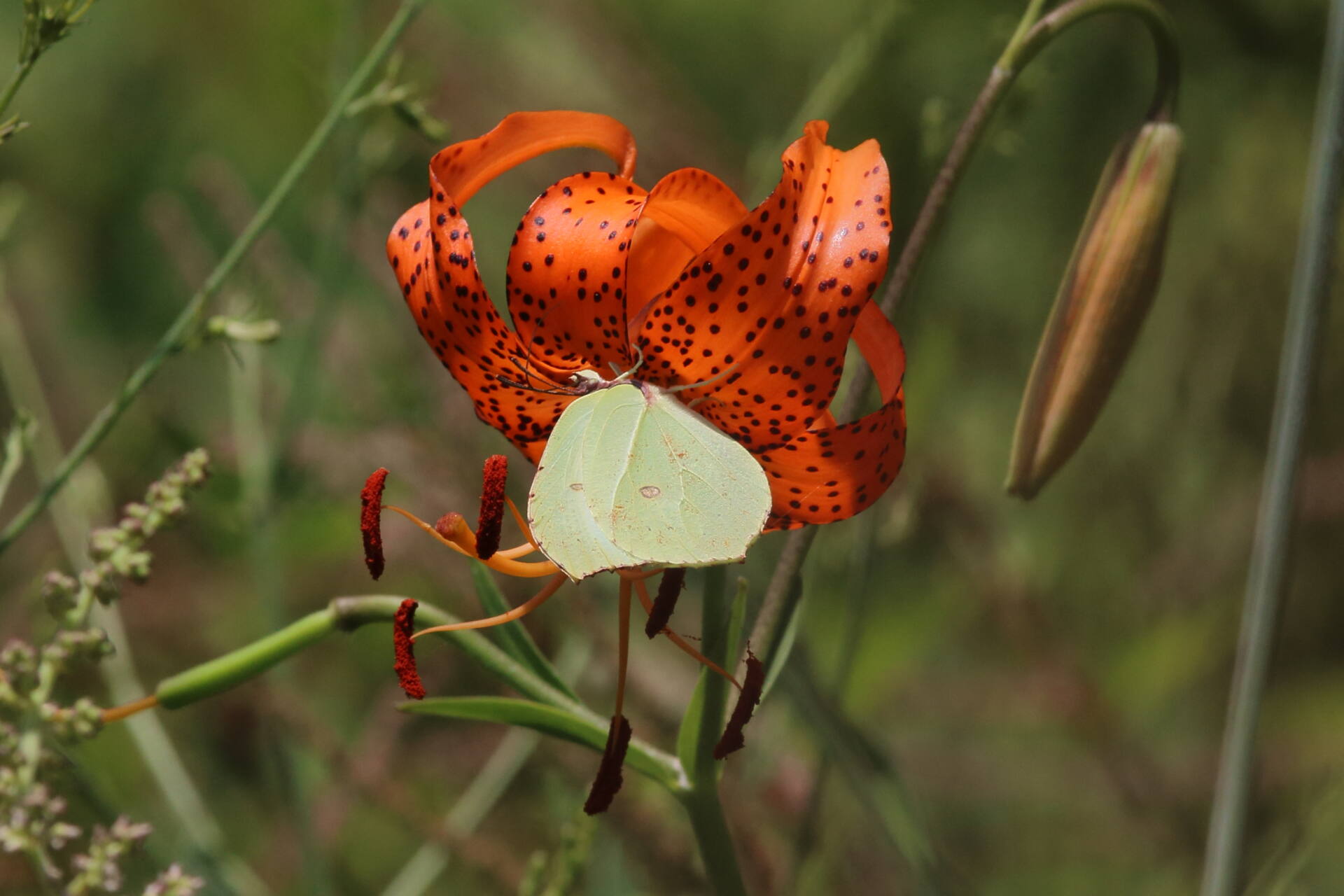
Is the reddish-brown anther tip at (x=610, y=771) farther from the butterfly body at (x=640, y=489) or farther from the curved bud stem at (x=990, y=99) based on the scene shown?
the curved bud stem at (x=990, y=99)

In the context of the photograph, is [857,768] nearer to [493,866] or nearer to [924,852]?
[924,852]

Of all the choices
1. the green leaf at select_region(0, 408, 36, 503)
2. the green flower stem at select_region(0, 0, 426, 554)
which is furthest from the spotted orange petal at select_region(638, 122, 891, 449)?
the green leaf at select_region(0, 408, 36, 503)

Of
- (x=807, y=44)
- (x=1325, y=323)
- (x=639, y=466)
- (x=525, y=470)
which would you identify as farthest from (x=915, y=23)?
(x=639, y=466)

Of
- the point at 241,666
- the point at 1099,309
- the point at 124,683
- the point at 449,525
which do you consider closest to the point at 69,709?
the point at 241,666

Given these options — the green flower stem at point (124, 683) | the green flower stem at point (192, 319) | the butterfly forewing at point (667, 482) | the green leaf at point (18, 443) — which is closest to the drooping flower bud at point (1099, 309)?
the butterfly forewing at point (667, 482)

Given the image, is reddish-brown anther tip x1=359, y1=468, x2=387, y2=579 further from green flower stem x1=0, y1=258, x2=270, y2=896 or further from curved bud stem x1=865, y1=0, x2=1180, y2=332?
green flower stem x1=0, y1=258, x2=270, y2=896

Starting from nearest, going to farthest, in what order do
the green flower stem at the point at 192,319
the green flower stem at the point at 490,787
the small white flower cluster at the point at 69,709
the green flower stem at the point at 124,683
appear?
1. the small white flower cluster at the point at 69,709
2. the green flower stem at the point at 192,319
3. the green flower stem at the point at 124,683
4. the green flower stem at the point at 490,787

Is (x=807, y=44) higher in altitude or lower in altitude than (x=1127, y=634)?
higher

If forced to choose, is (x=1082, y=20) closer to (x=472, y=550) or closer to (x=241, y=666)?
(x=472, y=550)
